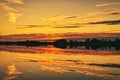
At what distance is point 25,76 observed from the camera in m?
23.1

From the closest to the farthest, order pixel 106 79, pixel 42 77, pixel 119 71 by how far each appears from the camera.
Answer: pixel 106 79 < pixel 42 77 < pixel 119 71

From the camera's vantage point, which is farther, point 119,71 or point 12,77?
point 119,71

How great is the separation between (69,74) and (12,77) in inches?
180

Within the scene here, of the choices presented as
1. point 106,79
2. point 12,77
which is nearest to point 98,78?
point 106,79

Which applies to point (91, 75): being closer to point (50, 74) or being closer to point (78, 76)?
point (78, 76)

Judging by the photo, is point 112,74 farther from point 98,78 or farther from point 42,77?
point 42,77

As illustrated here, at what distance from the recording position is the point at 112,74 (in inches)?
920

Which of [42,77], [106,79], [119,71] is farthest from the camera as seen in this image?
[119,71]

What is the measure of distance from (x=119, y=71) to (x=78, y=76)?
383cm

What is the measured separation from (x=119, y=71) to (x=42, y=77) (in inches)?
251

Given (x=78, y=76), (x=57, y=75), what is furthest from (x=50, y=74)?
(x=78, y=76)

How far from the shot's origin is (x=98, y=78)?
72.0 ft

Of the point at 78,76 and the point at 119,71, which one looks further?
the point at 119,71

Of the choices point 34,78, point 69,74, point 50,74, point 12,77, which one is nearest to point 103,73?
point 69,74
